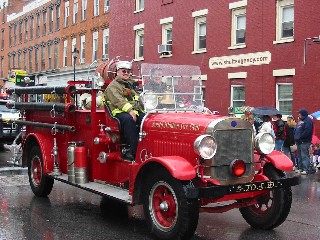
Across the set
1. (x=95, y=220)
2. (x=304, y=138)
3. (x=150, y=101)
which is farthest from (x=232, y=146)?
(x=304, y=138)

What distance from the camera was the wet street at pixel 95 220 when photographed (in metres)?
6.51

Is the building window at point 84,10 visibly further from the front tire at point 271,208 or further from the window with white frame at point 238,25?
the front tire at point 271,208

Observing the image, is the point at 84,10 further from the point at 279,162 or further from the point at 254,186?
the point at 254,186

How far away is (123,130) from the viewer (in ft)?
23.5

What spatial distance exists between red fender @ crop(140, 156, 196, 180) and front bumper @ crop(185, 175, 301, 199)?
0.53 feet

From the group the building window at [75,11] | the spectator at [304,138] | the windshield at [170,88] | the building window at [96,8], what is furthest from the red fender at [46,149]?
the building window at [75,11]

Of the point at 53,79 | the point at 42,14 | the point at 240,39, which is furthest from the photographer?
the point at 42,14

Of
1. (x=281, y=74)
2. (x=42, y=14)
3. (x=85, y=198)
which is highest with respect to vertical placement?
(x=42, y=14)

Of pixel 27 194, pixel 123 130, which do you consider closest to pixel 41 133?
pixel 27 194

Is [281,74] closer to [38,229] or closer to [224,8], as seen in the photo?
[224,8]

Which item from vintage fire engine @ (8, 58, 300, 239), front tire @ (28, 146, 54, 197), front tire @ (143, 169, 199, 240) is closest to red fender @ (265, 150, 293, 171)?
vintage fire engine @ (8, 58, 300, 239)

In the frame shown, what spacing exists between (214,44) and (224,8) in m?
1.60

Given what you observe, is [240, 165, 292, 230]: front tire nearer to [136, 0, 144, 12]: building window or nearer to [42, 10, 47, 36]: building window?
[136, 0, 144, 12]: building window

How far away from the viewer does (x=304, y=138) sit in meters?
13.7
